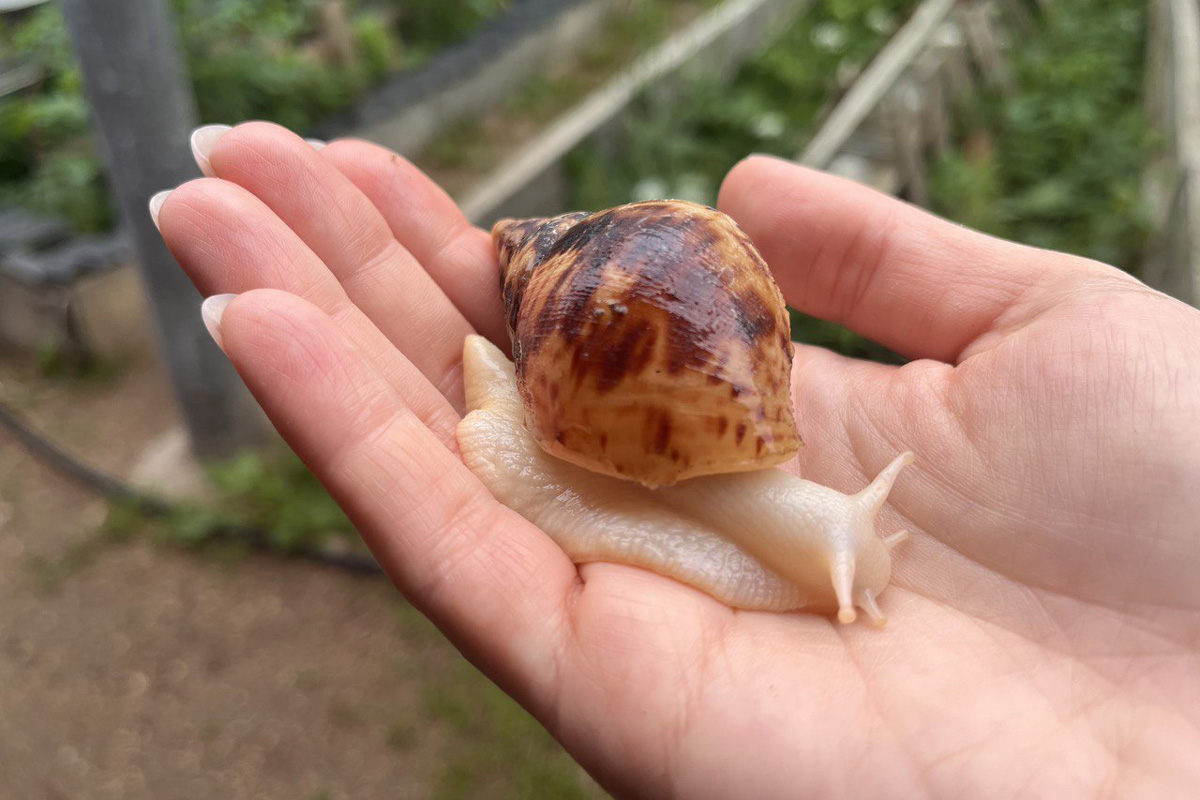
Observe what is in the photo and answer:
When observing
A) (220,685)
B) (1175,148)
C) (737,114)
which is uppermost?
(737,114)

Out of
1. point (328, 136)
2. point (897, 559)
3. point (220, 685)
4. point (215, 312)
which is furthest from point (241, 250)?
point (328, 136)

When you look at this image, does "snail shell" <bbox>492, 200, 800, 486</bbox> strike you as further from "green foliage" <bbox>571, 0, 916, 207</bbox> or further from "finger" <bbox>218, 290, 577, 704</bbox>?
"green foliage" <bbox>571, 0, 916, 207</bbox>

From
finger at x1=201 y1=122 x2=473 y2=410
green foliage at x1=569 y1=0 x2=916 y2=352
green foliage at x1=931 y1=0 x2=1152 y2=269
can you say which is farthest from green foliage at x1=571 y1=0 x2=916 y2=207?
finger at x1=201 y1=122 x2=473 y2=410

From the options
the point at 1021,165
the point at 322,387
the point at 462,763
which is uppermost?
the point at 322,387

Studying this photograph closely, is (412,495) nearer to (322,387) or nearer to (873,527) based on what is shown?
(322,387)

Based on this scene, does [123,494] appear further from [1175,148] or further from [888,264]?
[1175,148]

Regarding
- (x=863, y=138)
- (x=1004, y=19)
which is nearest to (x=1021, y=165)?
(x=863, y=138)
